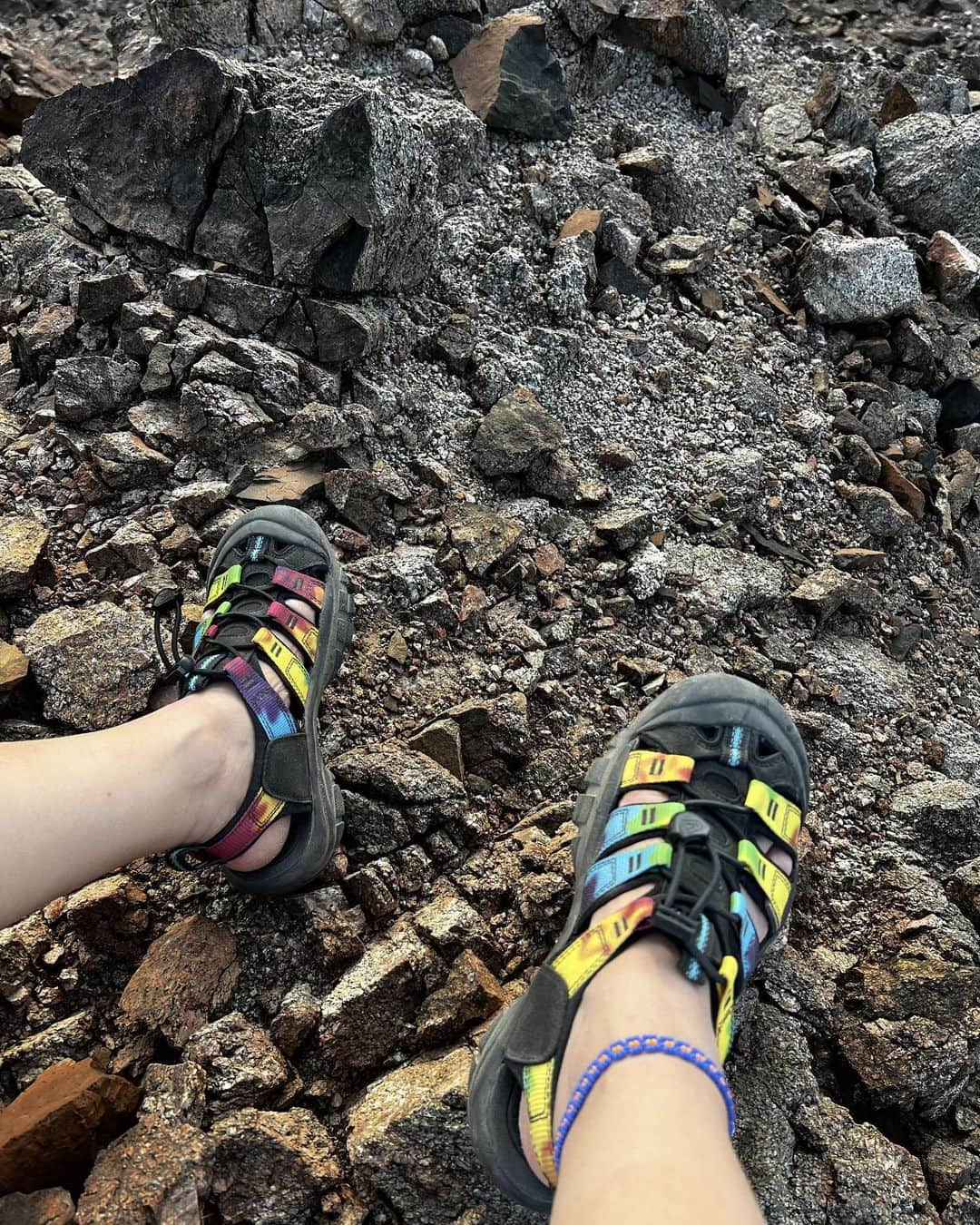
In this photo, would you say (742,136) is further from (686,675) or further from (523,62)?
(686,675)

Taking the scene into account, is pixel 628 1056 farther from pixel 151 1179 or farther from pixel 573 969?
pixel 151 1179

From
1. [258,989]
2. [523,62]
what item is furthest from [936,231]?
[258,989]

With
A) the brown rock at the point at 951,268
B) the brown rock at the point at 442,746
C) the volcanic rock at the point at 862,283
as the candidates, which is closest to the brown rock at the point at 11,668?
the brown rock at the point at 442,746

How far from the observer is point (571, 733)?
3006 millimetres

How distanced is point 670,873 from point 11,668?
6.73 feet

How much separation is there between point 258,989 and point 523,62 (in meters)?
4.29

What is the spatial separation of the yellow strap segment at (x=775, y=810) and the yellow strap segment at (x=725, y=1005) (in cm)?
46

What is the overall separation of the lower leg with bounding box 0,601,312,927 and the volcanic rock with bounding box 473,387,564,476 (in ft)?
5.12

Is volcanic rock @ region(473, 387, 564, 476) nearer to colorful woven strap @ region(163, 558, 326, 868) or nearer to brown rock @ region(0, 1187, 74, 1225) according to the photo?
colorful woven strap @ region(163, 558, 326, 868)

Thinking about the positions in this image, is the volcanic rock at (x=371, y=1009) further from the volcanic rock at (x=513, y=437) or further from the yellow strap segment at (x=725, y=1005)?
the volcanic rock at (x=513, y=437)

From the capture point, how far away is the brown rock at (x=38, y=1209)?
72.6 inches

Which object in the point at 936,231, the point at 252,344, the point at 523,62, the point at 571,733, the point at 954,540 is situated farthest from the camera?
the point at 936,231

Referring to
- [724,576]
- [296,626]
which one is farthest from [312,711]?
[724,576]

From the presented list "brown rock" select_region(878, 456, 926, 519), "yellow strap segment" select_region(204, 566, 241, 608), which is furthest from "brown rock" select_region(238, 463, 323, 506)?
"brown rock" select_region(878, 456, 926, 519)
